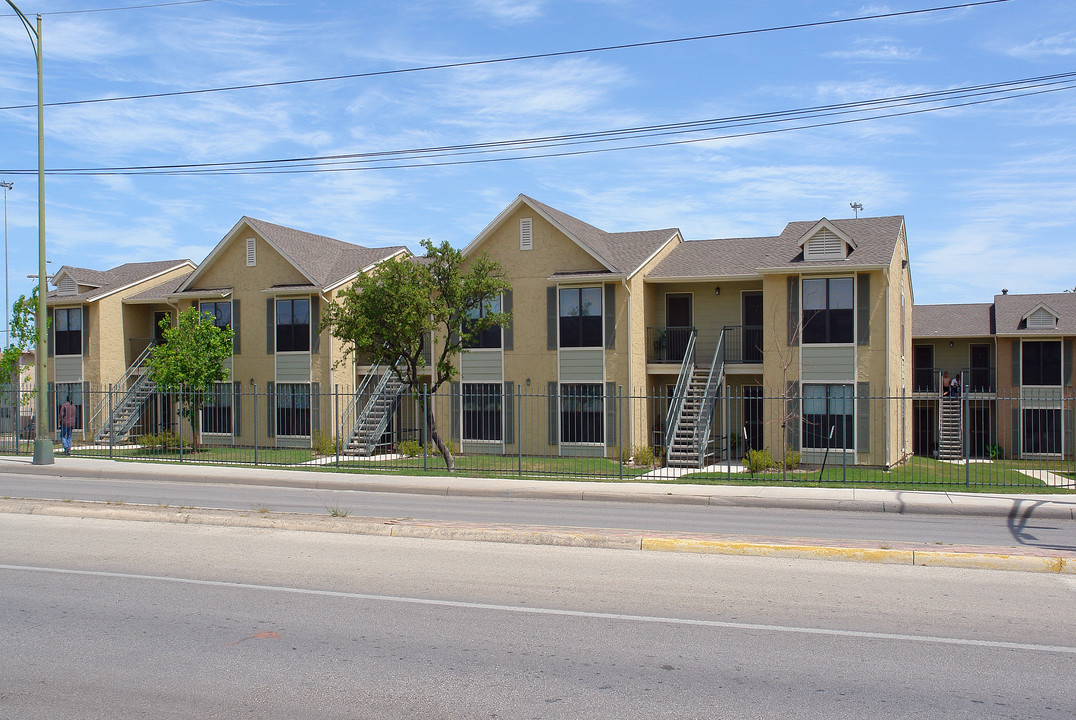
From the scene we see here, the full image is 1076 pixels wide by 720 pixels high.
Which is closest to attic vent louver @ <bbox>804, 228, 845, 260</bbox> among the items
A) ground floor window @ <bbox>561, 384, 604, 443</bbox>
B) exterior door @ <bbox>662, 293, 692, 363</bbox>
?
exterior door @ <bbox>662, 293, 692, 363</bbox>

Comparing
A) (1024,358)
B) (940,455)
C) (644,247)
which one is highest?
(644,247)

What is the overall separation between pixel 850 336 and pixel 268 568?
21287 millimetres

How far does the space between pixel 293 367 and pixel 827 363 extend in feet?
61.1

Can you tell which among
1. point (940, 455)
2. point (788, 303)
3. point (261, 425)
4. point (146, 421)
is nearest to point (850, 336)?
point (788, 303)

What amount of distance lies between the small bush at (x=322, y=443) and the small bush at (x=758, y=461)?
13663 millimetres

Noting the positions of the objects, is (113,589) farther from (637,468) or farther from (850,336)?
(850,336)

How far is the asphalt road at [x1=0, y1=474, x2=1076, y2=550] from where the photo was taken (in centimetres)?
1288

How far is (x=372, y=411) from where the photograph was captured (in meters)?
30.7

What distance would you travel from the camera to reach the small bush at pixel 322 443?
2973 centimetres

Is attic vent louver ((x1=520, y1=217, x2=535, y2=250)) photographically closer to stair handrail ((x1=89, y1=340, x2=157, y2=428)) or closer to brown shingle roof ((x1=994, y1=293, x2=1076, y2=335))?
stair handrail ((x1=89, y1=340, x2=157, y2=428))

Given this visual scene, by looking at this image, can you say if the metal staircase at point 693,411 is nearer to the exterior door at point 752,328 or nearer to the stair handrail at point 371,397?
the exterior door at point 752,328

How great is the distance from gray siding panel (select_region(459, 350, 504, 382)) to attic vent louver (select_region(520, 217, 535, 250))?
12.1 feet

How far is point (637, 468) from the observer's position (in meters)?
25.6

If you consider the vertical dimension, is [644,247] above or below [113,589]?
above
